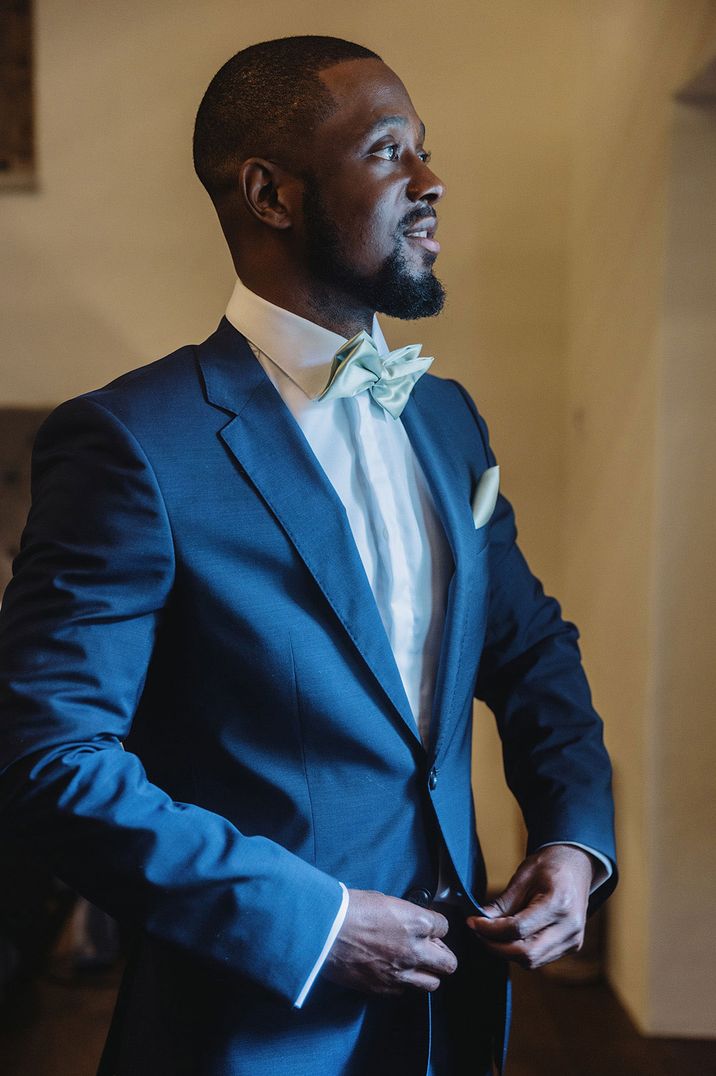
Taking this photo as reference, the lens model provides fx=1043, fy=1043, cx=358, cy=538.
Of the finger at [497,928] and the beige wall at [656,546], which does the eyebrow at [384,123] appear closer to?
the finger at [497,928]

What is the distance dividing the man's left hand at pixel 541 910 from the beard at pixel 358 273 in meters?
0.64

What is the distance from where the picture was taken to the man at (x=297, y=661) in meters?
0.93

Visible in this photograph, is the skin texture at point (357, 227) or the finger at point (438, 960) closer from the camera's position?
the finger at point (438, 960)

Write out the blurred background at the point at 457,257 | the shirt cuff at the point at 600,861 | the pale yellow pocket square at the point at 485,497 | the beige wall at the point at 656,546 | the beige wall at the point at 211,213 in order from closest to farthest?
1. the shirt cuff at the point at 600,861
2. the pale yellow pocket square at the point at 485,497
3. the beige wall at the point at 656,546
4. the blurred background at the point at 457,257
5. the beige wall at the point at 211,213

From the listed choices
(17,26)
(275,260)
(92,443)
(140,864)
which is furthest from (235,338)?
(17,26)

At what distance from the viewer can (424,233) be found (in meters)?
1.21

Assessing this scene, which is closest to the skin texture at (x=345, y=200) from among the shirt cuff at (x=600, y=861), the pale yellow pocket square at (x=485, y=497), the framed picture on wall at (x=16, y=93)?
the pale yellow pocket square at (x=485, y=497)

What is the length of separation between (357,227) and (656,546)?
154cm

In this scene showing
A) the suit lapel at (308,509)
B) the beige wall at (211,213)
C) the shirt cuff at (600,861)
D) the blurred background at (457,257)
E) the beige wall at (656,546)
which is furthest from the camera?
the beige wall at (211,213)

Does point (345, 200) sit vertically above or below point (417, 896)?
above

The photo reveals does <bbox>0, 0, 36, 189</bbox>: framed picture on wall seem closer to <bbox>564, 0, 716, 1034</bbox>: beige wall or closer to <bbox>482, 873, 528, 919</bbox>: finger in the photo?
<bbox>564, 0, 716, 1034</bbox>: beige wall

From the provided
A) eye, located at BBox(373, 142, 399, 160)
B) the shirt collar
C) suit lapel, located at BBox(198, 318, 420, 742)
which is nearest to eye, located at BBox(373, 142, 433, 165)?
eye, located at BBox(373, 142, 399, 160)

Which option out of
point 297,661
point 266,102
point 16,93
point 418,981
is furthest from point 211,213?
point 418,981

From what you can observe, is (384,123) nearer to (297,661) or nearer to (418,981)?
(297,661)
